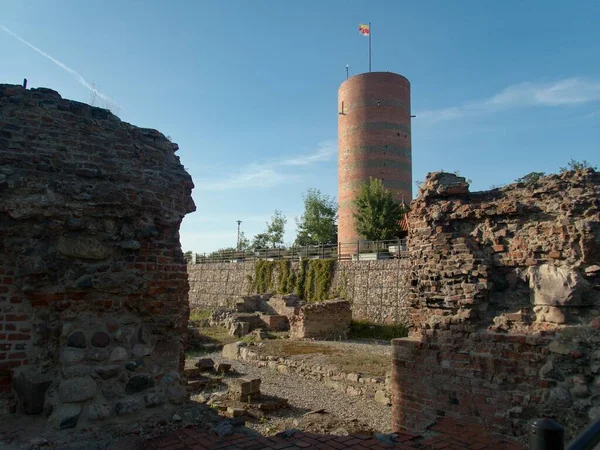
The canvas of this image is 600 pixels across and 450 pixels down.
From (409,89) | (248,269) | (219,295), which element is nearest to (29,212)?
(248,269)

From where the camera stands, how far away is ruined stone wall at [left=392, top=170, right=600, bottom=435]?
446cm

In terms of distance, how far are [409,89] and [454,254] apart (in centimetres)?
3152

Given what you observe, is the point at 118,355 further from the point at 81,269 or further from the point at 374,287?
the point at 374,287

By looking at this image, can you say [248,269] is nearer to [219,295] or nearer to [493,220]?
[219,295]

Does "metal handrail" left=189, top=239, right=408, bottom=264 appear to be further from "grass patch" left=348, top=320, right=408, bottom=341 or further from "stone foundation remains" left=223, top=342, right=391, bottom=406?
"stone foundation remains" left=223, top=342, right=391, bottom=406

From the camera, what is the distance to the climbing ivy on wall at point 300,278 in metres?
23.5

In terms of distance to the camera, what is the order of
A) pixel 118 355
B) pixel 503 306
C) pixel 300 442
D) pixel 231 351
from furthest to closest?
pixel 231 351, pixel 503 306, pixel 118 355, pixel 300 442

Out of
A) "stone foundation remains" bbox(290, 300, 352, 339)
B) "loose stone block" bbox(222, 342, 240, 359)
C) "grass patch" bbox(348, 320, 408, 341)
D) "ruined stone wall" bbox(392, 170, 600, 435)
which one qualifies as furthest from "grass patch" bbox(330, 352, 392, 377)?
"grass patch" bbox(348, 320, 408, 341)

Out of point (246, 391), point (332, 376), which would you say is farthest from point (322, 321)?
point (246, 391)

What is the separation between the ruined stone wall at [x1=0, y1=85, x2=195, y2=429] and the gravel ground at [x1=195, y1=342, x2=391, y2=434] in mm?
3464

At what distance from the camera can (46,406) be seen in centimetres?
344

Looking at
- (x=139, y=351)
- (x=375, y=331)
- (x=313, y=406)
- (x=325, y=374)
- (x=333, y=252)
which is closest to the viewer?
(x=139, y=351)

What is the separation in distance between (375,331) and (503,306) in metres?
14.2

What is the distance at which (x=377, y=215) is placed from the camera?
91.9 feet
